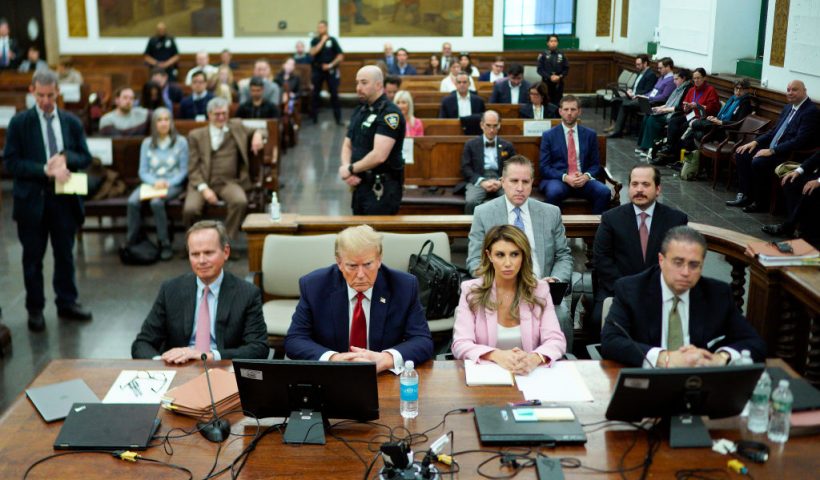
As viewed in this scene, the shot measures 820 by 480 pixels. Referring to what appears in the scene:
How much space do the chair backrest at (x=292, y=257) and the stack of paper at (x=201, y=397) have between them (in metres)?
1.70

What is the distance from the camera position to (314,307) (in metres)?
3.81

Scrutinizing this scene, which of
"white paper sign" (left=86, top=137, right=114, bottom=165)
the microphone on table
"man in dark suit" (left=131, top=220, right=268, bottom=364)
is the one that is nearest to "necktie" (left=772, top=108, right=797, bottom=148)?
"white paper sign" (left=86, top=137, right=114, bottom=165)

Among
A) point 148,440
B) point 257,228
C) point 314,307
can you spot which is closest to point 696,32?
point 257,228

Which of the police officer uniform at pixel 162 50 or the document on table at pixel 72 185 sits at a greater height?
the police officer uniform at pixel 162 50

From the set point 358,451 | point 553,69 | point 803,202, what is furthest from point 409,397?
point 553,69

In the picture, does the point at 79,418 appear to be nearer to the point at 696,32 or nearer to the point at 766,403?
the point at 766,403

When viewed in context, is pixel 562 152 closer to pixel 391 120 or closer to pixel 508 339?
pixel 391 120

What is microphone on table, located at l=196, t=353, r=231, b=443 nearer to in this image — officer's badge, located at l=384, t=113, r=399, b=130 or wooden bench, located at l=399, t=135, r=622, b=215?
officer's badge, located at l=384, t=113, r=399, b=130

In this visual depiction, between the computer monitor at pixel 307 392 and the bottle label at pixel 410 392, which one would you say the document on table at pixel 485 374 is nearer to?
the bottle label at pixel 410 392

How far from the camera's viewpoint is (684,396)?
9.34ft

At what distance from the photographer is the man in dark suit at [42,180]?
5.86 meters

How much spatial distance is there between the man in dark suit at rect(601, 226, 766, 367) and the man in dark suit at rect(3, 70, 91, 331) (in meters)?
3.92

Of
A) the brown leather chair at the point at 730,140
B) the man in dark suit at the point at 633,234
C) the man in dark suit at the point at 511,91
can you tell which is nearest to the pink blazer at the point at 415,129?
the man in dark suit at the point at 511,91

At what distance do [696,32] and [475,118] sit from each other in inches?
224
